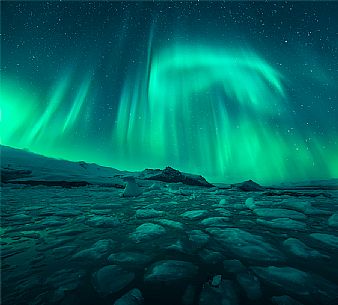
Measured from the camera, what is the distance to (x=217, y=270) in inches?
76.3

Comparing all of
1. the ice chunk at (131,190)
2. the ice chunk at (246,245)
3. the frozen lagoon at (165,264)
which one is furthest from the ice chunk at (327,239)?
the ice chunk at (131,190)

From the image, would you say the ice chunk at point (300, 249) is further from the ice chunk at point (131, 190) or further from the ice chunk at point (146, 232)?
the ice chunk at point (131, 190)

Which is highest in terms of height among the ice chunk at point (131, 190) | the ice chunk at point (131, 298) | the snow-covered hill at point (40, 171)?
the snow-covered hill at point (40, 171)

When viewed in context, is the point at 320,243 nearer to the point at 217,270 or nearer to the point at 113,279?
the point at 217,270

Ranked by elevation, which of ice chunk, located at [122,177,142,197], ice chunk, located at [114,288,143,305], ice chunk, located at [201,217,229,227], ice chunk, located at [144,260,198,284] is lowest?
ice chunk, located at [114,288,143,305]

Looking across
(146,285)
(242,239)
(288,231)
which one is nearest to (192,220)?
(242,239)

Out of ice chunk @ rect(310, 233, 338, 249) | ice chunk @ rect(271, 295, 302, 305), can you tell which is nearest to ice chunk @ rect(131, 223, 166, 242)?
ice chunk @ rect(271, 295, 302, 305)

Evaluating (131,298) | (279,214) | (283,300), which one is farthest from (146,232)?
(279,214)

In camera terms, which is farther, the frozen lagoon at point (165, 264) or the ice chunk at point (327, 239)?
the ice chunk at point (327, 239)

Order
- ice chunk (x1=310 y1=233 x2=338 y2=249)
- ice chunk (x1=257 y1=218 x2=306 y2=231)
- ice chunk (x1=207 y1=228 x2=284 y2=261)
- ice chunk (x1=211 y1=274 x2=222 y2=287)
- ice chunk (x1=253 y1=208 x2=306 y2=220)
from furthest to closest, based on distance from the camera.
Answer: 1. ice chunk (x1=253 y1=208 x2=306 y2=220)
2. ice chunk (x1=257 y1=218 x2=306 y2=231)
3. ice chunk (x1=310 y1=233 x2=338 y2=249)
4. ice chunk (x1=207 y1=228 x2=284 y2=261)
5. ice chunk (x1=211 y1=274 x2=222 y2=287)

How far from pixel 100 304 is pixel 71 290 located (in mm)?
344

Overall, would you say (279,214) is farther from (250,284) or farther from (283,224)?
(250,284)

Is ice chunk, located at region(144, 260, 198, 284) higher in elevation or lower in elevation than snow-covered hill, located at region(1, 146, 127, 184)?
lower

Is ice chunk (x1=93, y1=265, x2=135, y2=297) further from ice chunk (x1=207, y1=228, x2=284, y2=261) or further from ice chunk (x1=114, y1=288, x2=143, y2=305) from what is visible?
ice chunk (x1=207, y1=228, x2=284, y2=261)
